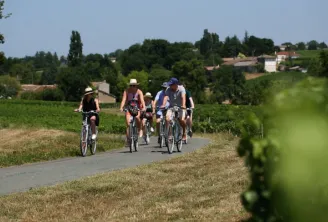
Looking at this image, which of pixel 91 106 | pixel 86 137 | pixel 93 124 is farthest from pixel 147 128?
pixel 86 137

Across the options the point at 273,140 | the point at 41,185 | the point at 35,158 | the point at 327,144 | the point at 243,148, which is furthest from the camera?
the point at 35,158

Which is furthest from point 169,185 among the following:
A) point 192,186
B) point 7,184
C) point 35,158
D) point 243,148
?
point 243,148

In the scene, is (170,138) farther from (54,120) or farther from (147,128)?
(54,120)

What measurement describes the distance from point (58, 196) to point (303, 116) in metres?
6.90

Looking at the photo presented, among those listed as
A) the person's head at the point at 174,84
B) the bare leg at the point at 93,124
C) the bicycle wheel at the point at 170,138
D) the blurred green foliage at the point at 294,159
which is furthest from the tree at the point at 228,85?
the blurred green foliage at the point at 294,159

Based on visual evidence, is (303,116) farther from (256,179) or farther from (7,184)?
(7,184)

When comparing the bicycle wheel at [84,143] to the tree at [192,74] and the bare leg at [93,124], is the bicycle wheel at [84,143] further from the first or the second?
the tree at [192,74]

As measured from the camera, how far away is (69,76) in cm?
15038

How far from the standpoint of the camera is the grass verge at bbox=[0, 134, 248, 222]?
7334mm

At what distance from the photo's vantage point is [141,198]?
8.59m

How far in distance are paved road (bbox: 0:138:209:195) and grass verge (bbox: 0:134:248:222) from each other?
2.61ft

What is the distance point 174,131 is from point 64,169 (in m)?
4.91

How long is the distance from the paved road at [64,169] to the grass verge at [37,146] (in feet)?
1.92

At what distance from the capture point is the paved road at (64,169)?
1072 cm
